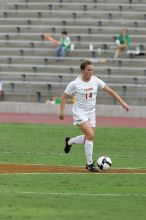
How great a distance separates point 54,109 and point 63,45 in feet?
18.2

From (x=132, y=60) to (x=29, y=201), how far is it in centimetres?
2734

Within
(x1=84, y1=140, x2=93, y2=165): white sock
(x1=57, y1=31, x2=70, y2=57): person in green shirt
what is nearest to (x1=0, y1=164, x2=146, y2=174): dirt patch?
(x1=84, y1=140, x2=93, y2=165): white sock

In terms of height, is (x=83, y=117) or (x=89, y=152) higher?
(x=83, y=117)

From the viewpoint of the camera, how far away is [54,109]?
35031 millimetres

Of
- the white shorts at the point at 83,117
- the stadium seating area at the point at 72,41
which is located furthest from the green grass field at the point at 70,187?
the stadium seating area at the point at 72,41

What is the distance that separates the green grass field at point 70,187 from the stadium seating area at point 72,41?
46.0 feet

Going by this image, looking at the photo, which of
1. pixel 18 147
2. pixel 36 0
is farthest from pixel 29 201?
pixel 36 0

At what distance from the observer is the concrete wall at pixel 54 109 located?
113 feet

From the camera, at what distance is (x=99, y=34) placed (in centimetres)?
4147

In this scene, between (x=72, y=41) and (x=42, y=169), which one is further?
(x=72, y=41)

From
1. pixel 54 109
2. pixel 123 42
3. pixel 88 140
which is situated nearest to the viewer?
pixel 88 140

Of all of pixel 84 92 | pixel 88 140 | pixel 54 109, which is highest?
pixel 84 92

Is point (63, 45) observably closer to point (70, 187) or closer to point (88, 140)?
point (88, 140)

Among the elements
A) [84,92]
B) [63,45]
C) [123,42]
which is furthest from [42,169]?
[63,45]
